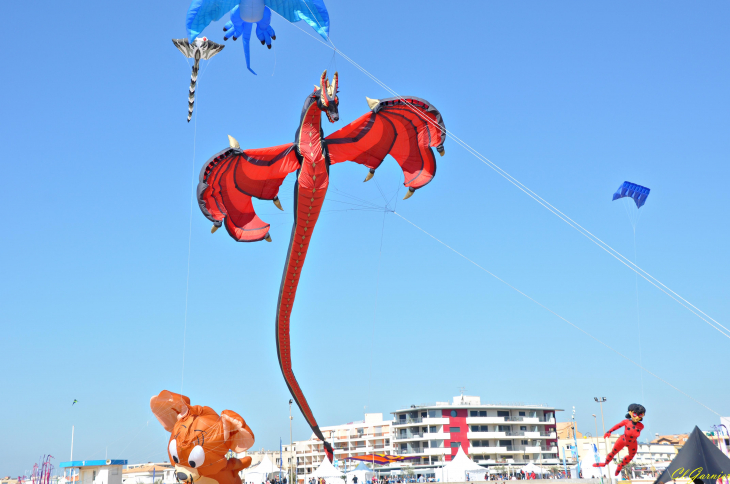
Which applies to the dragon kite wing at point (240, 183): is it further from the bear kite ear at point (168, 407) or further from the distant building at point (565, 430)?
the distant building at point (565, 430)

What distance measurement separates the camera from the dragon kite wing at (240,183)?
1246 cm

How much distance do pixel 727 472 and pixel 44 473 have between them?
41.0 m

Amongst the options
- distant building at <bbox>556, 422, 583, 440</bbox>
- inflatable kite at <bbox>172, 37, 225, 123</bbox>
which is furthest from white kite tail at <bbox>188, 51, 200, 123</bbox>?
distant building at <bbox>556, 422, 583, 440</bbox>

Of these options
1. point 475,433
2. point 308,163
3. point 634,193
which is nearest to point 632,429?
point 634,193

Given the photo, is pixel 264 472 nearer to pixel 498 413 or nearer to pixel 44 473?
pixel 44 473

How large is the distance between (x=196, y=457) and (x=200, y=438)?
0.36 m

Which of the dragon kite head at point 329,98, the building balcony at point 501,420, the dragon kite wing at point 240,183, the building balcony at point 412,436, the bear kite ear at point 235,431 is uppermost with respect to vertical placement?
the dragon kite head at point 329,98

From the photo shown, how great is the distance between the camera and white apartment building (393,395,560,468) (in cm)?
6450

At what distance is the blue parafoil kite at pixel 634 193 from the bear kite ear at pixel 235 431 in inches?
370

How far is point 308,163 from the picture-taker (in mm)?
12406

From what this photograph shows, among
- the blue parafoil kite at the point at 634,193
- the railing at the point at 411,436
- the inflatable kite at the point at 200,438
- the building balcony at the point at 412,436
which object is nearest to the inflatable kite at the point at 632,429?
the blue parafoil kite at the point at 634,193

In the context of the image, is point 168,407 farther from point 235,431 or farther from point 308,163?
point 308,163

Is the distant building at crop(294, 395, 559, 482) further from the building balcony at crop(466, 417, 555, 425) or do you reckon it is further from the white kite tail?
the white kite tail

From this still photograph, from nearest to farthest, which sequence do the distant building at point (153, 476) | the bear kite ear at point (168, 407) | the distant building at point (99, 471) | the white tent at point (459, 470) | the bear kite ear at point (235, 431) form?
the bear kite ear at point (235, 431) < the bear kite ear at point (168, 407) < the distant building at point (153, 476) < the distant building at point (99, 471) < the white tent at point (459, 470)
